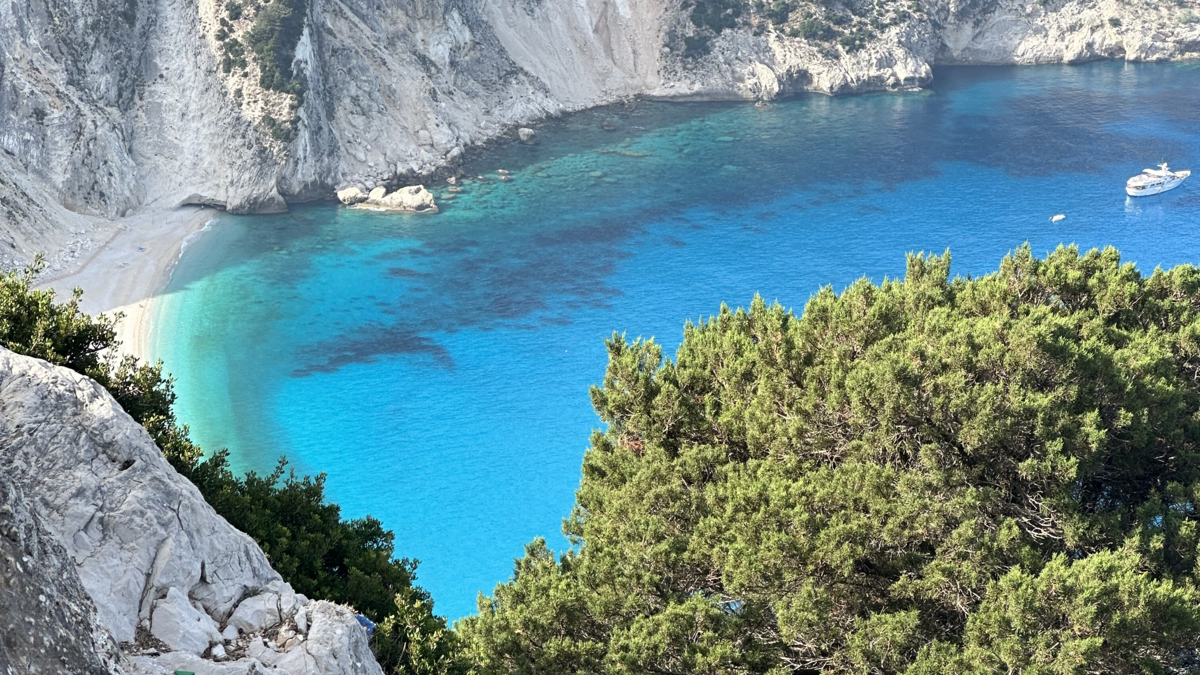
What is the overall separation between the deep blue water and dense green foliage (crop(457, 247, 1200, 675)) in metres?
19.7

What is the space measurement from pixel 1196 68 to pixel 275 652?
140 metres

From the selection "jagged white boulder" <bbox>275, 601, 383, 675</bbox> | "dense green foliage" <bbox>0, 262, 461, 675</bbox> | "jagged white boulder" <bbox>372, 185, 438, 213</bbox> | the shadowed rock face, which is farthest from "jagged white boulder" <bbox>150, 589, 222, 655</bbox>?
"jagged white boulder" <bbox>372, 185, 438, 213</bbox>

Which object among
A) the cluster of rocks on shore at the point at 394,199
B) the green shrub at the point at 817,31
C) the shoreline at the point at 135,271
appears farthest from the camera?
the green shrub at the point at 817,31

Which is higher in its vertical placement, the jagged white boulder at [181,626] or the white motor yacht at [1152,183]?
the jagged white boulder at [181,626]

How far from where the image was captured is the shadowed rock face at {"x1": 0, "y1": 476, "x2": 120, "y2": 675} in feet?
34.9

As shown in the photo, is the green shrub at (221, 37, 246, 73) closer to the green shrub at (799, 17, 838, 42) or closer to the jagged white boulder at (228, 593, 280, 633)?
the green shrub at (799, 17, 838, 42)

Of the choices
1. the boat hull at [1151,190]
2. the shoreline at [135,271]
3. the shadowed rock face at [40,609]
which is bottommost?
the boat hull at [1151,190]

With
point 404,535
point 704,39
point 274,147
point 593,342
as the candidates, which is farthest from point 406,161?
point 404,535

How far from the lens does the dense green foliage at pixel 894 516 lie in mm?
22328

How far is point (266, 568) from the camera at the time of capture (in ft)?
59.5

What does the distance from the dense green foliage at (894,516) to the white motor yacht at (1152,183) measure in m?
66.2

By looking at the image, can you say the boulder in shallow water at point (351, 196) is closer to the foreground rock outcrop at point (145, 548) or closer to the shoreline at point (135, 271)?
the shoreline at point (135, 271)

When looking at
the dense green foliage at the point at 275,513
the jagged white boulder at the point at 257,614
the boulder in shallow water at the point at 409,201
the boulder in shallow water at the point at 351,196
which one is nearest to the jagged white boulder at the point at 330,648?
the jagged white boulder at the point at 257,614

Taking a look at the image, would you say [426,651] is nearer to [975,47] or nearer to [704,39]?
[704,39]
